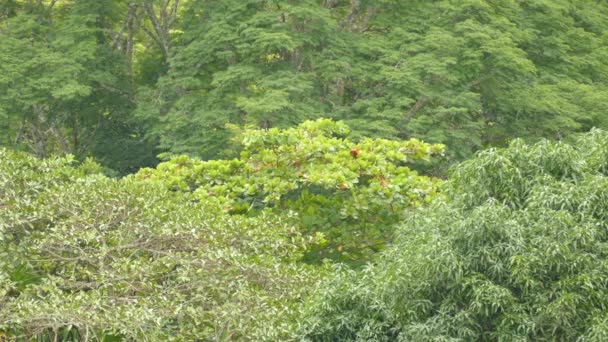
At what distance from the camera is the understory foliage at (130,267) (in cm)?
688

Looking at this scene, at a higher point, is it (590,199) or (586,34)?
(590,199)

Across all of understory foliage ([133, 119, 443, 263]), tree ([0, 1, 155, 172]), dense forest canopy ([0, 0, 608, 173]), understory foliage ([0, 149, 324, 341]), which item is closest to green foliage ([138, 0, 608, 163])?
dense forest canopy ([0, 0, 608, 173])

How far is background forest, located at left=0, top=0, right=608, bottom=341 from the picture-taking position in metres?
6.63

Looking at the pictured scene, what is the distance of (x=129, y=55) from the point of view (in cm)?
2142

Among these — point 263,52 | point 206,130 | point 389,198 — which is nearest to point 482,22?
point 263,52

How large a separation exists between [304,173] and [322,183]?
1.14 ft

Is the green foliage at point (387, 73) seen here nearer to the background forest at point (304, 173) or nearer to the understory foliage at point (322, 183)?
the background forest at point (304, 173)

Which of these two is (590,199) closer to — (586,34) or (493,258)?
(493,258)

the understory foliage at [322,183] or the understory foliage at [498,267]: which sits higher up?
the understory foliage at [498,267]

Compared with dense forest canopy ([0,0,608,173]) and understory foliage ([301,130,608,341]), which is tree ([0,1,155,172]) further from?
understory foliage ([301,130,608,341])

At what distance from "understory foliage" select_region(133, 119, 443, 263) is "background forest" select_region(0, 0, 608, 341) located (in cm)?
3

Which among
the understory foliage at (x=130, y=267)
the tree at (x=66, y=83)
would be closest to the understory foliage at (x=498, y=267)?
the understory foliage at (x=130, y=267)

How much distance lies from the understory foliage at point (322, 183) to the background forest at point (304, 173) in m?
0.03

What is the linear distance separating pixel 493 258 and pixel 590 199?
0.80 metres
